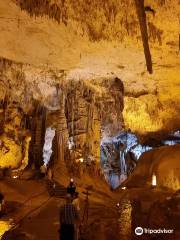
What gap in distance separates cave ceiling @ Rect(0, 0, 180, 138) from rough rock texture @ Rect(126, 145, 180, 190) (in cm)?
396

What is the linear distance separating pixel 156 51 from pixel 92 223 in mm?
8176

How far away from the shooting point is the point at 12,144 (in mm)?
16969

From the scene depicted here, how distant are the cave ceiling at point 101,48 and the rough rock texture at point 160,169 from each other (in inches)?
156

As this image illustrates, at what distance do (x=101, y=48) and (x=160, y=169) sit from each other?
16.8 ft

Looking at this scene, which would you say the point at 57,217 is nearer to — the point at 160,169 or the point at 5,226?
the point at 5,226

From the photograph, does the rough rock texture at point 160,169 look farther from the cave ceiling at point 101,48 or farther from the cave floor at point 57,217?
the cave ceiling at point 101,48

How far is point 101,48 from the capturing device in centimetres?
1363

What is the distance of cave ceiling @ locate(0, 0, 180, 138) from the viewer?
35.9 ft

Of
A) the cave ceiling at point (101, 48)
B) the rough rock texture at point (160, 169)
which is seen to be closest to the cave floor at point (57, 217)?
the rough rock texture at point (160, 169)

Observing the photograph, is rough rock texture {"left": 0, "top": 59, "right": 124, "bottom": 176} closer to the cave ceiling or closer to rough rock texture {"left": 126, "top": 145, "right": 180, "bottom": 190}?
the cave ceiling

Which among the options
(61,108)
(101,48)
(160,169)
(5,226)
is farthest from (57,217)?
(61,108)

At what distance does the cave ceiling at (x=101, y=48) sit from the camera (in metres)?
11.0

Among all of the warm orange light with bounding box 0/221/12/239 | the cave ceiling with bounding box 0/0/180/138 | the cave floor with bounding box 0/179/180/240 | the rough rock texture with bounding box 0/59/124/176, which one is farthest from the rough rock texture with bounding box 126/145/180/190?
the warm orange light with bounding box 0/221/12/239

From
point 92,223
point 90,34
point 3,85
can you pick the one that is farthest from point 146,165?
point 3,85
